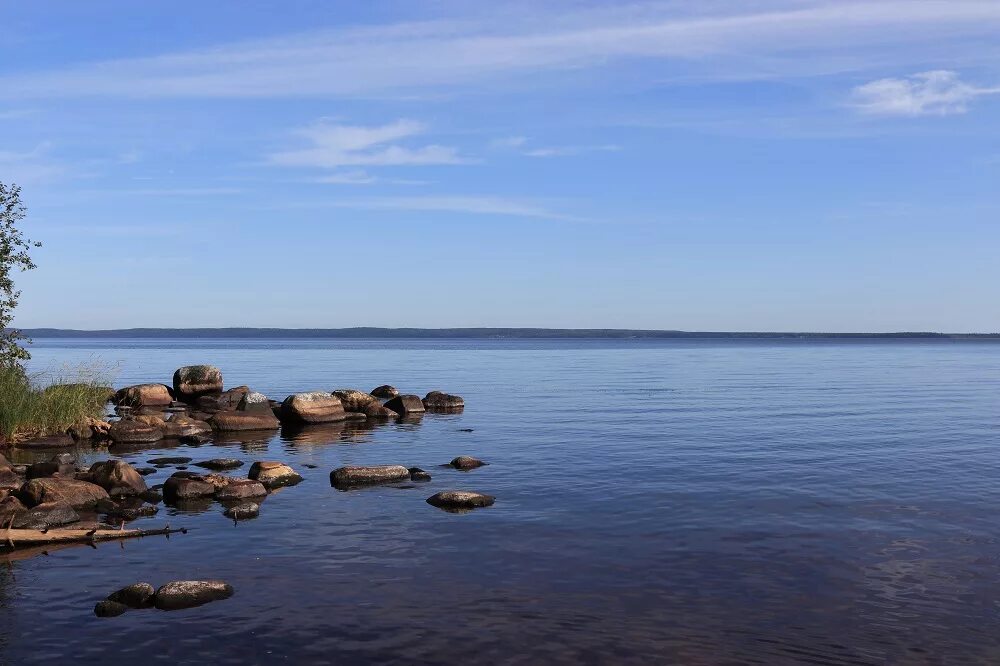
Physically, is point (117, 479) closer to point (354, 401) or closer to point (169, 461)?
point (169, 461)

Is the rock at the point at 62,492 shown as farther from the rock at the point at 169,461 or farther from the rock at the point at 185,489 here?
the rock at the point at 169,461

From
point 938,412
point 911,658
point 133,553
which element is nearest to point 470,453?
point 133,553

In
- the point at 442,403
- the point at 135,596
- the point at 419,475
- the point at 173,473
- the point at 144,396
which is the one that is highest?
the point at 144,396

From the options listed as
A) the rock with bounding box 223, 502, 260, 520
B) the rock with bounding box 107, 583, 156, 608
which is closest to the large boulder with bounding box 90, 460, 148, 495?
the rock with bounding box 223, 502, 260, 520

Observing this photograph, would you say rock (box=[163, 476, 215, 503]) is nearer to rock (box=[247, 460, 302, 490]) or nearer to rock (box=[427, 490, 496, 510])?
rock (box=[247, 460, 302, 490])

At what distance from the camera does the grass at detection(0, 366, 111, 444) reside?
102 ft

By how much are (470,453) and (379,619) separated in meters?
17.6

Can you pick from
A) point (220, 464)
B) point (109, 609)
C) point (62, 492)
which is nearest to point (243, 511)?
point (62, 492)

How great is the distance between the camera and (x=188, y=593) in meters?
13.7

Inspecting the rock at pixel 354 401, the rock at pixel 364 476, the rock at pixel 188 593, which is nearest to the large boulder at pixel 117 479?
Result: the rock at pixel 364 476

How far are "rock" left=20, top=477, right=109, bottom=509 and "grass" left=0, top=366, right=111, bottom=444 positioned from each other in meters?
12.1

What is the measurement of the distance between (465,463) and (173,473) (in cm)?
886

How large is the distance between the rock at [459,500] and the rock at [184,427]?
1808 cm

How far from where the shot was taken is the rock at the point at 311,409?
41250mm
